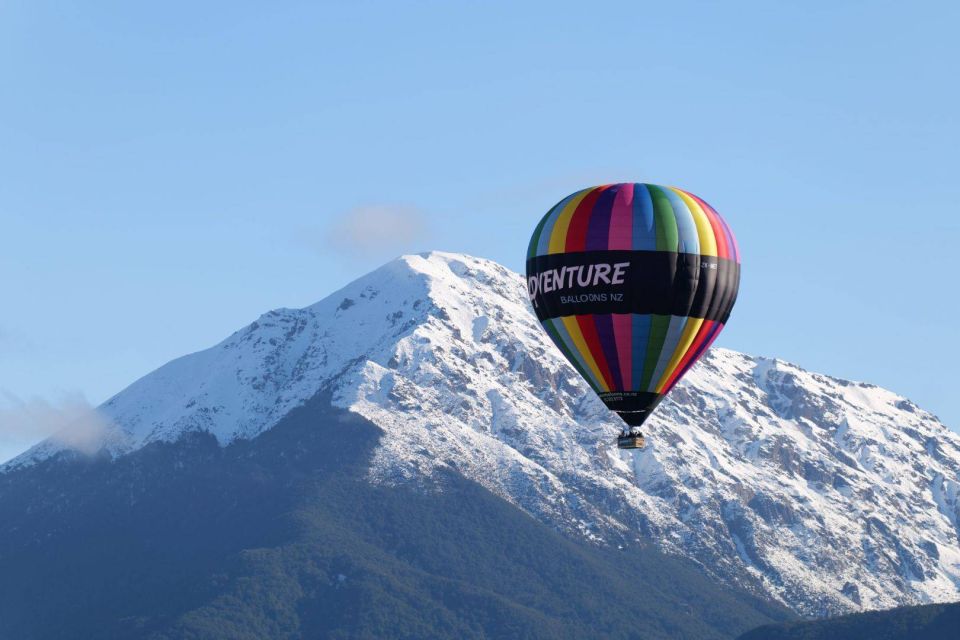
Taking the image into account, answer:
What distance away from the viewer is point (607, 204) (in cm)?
16712

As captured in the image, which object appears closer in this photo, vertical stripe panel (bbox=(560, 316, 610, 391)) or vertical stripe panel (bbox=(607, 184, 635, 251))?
vertical stripe panel (bbox=(607, 184, 635, 251))

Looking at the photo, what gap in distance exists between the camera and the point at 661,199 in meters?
168

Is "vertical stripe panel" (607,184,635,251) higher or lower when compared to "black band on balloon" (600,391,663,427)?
higher

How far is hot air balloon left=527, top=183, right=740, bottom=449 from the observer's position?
16350 centimetres

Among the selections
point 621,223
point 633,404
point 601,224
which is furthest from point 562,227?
point 633,404

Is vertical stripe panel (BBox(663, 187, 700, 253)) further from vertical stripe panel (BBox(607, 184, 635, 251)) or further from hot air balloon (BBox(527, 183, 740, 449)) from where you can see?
vertical stripe panel (BBox(607, 184, 635, 251))

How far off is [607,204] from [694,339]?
13205 millimetres

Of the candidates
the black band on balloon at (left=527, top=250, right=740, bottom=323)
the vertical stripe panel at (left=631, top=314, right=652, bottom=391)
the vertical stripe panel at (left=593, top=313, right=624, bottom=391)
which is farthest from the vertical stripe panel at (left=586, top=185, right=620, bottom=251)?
the vertical stripe panel at (left=631, top=314, right=652, bottom=391)

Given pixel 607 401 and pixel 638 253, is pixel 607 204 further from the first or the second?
pixel 607 401

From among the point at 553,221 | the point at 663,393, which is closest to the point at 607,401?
the point at 663,393

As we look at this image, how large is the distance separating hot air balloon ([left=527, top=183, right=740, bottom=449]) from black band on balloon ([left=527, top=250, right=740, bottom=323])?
0.26ft

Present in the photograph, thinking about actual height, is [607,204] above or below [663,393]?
above

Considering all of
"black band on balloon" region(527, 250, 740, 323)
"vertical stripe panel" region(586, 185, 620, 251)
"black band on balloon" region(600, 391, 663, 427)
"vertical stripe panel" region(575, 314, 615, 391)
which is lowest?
"black band on balloon" region(600, 391, 663, 427)

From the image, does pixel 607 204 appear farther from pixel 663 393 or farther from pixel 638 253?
pixel 663 393
